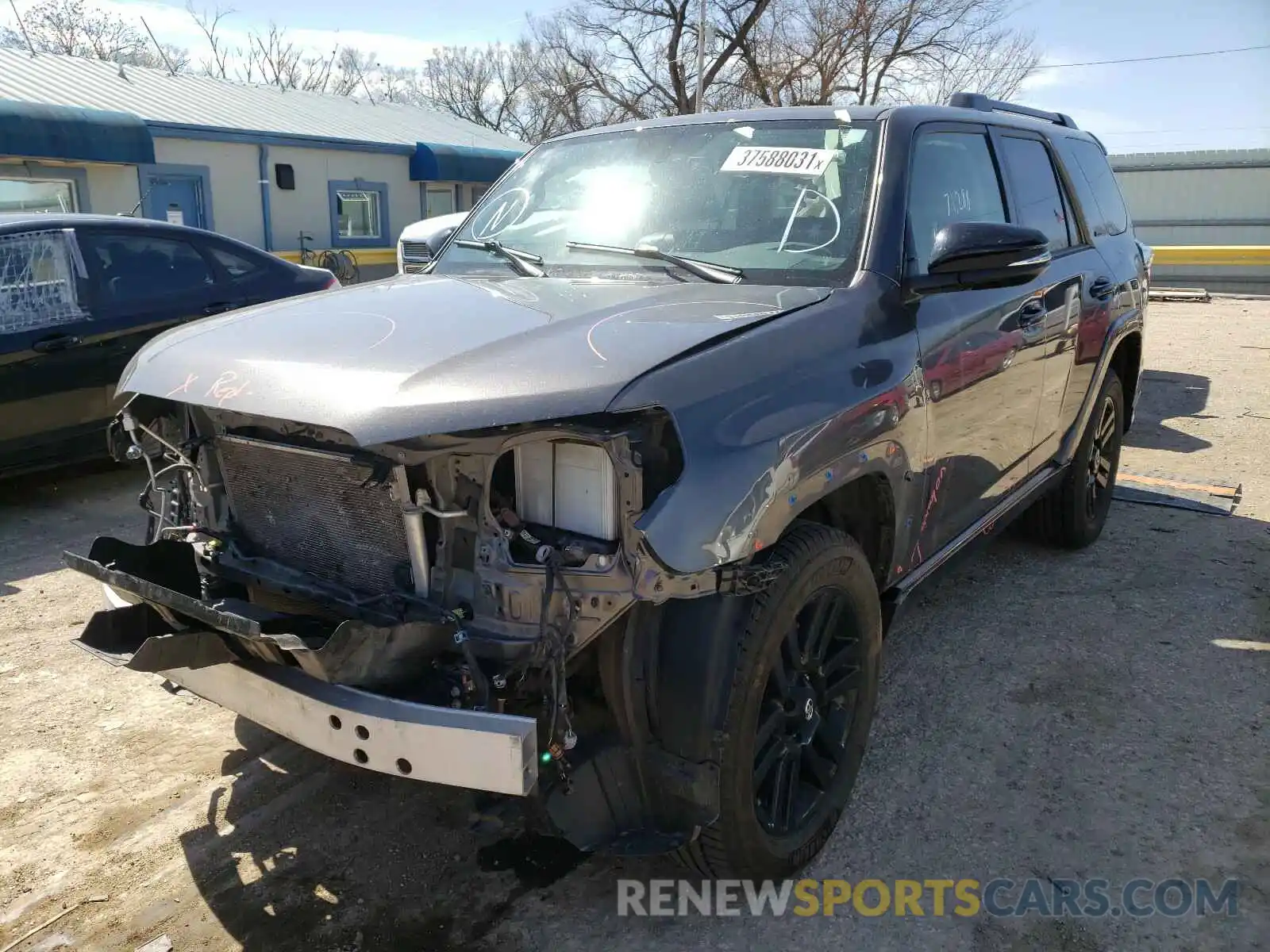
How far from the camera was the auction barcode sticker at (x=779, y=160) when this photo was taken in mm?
3277

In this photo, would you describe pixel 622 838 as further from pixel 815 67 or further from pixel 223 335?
pixel 815 67

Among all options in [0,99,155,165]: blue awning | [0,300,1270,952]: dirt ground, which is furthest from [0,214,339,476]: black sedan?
[0,99,155,165]: blue awning

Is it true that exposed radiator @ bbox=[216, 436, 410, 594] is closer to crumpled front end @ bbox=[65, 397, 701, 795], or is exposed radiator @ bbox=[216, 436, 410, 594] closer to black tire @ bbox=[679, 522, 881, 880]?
crumpled front end @ bbox=[65, 397, 701, 795]

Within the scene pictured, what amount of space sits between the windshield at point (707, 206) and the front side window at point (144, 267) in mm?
3213

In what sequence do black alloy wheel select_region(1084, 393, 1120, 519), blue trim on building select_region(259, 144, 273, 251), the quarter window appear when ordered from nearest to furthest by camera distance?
black alloy wheel select_region(1084, 393, 1120, 519) < the quarter window < blue trim on building select_region(259, 144, 273, 251)

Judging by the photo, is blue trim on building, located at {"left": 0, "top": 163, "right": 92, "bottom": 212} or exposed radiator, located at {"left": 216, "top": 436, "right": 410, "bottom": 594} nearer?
exposed radiator, located at {"left": 216, "top": 436, "right": 410, "bottom": 594}

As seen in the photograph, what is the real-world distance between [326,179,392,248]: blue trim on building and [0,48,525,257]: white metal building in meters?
0.02

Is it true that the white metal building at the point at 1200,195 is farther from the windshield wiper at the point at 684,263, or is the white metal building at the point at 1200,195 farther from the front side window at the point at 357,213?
the windshield wiper at the point at 684,263

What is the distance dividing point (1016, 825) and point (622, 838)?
1.33m

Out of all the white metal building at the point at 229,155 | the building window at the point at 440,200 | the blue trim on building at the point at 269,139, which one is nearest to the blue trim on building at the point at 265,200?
the white metal building at the point at 229,155

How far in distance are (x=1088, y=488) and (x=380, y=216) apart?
54.8ft

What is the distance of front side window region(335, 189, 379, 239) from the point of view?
61.0 feet

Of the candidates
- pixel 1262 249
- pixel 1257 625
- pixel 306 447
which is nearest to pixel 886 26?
pixel 1262 249

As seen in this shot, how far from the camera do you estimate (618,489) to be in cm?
216
